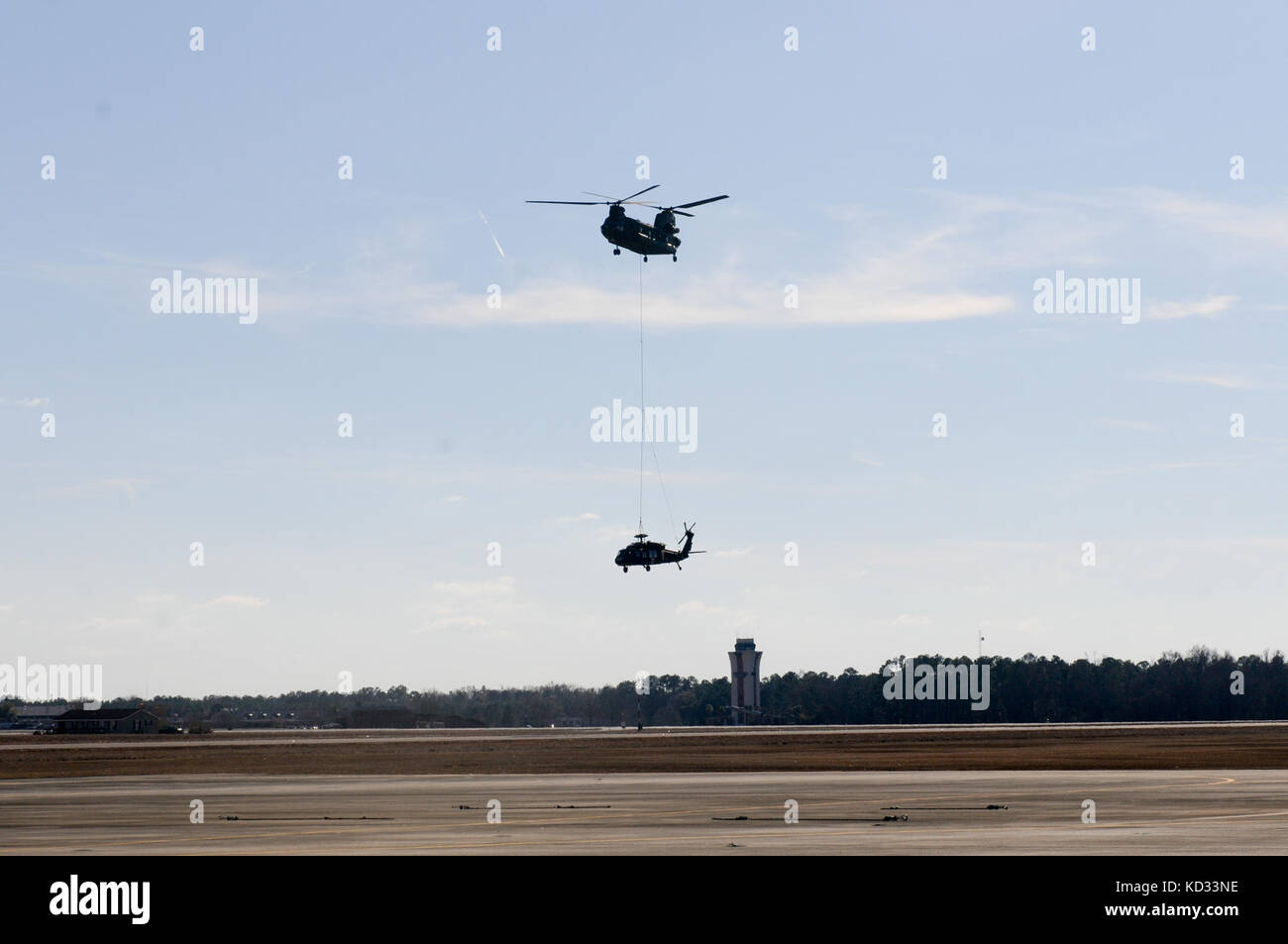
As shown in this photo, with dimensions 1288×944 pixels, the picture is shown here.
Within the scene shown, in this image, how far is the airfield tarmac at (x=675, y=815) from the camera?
3288cm

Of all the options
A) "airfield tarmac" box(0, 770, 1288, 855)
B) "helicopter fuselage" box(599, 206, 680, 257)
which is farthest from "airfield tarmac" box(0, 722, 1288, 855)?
"helicopter fuselage" box(599, 206, 680, 257)

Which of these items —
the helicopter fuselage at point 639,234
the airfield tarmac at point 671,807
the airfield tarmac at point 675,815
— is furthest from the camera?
the helicopter fuselage at point 639,234

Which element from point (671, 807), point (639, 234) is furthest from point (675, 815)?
point (639, 234)

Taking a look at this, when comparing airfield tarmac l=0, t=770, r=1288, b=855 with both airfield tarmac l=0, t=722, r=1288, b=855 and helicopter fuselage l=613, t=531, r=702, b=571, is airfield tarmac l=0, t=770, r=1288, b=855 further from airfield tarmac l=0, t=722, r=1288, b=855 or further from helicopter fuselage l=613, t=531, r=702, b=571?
helicopter fuselage l=613, t=531, r=702, b=571

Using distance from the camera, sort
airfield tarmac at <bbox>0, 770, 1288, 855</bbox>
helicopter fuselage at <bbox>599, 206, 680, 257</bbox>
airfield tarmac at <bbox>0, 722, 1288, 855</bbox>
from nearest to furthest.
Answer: airfield tarmac at <bbox>0, 770, 1288, 855</bbox> → airfield tarmac at <bbox>0, 722, 1288, 855</bbox> → helicopter fuselage at <bbox>599, 206, 680, 257</bbox>

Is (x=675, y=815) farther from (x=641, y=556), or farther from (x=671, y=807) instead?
(x=641, y=556)

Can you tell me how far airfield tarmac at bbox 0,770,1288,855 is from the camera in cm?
3288

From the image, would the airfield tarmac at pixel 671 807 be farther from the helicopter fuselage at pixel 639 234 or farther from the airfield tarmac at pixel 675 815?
the helicopter fuselage at pixel 639 234

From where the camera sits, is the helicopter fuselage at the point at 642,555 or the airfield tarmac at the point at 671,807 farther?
the helicopter fuselage at the point at 642,555

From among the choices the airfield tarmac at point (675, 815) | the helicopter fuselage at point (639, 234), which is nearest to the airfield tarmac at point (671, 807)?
the airfield tarmac at point (675, 815)
